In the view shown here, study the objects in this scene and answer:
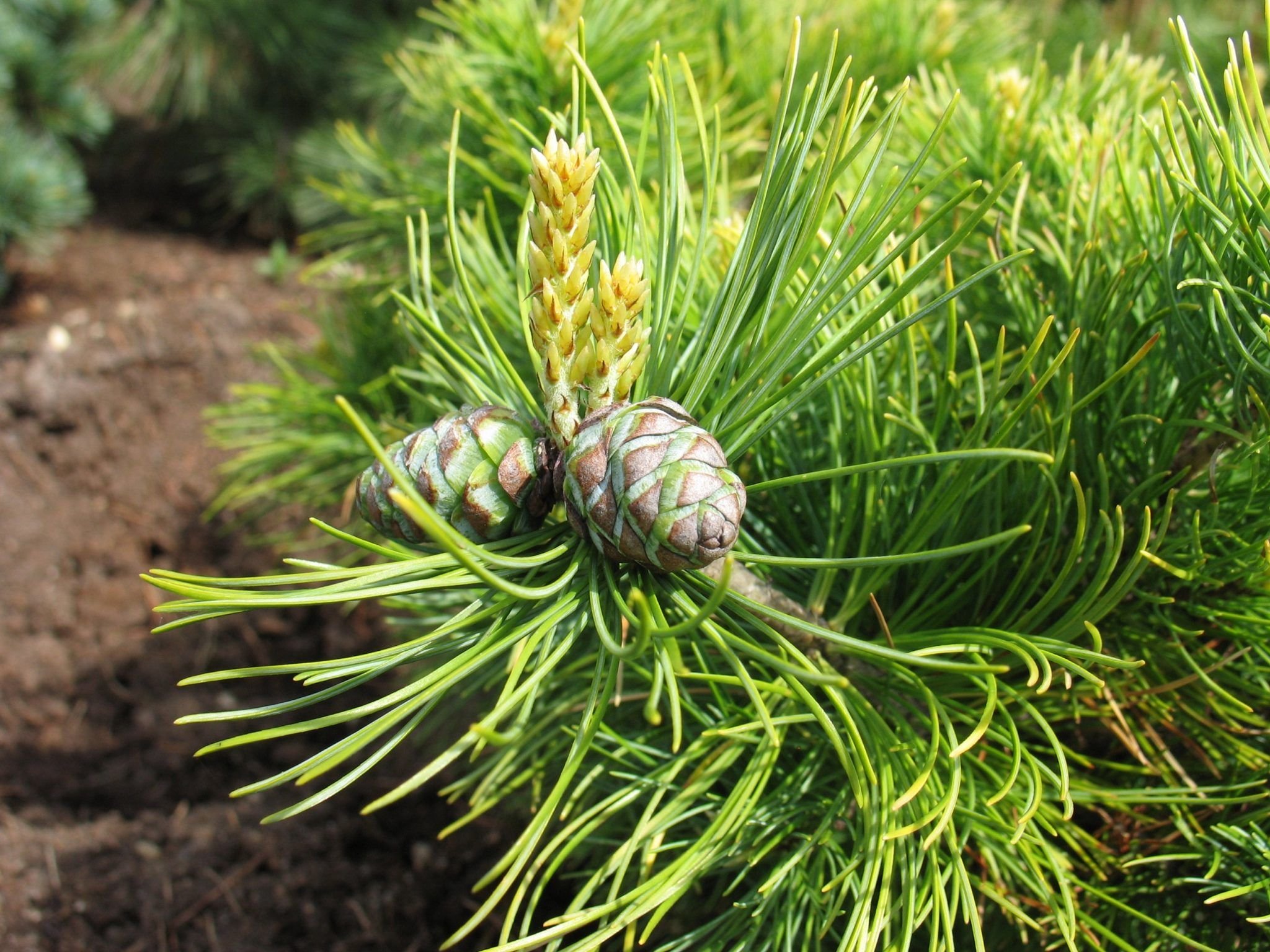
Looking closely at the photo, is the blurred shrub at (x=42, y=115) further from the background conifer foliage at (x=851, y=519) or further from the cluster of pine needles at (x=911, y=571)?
the cluster of pine needles at (x=911, y=571)

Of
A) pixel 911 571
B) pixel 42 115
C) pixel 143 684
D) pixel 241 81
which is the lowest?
pixel 143 684

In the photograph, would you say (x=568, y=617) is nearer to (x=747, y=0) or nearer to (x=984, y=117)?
(x=984, y=117)

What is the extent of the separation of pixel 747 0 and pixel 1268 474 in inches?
33.3

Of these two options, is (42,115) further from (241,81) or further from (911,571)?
(911,571)

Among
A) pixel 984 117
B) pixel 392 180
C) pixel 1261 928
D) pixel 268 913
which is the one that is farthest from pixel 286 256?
pixel 1261 928

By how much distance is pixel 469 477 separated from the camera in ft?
1.38

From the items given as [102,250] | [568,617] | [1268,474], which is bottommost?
[102,250]

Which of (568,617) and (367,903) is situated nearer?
(568,617)

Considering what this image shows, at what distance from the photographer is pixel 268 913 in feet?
3.21

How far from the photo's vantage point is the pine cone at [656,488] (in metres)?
0.37

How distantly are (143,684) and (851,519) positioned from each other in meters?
1.25

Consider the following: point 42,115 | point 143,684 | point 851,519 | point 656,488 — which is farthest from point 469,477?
point 42,115

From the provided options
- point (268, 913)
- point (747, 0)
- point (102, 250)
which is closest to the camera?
point (268, 913)

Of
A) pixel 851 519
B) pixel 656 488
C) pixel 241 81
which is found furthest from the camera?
pixel 241 81
